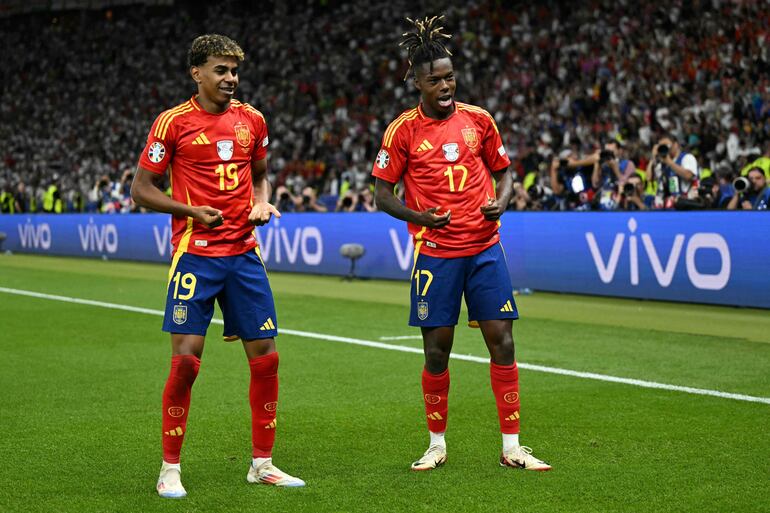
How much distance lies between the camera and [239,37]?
38.2m

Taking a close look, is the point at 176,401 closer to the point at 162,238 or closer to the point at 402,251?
the point at 402,251

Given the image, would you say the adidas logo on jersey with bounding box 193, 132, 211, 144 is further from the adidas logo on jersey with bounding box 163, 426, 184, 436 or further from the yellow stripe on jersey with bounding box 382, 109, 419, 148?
the adidas logo on jersey with bounding box 163, 426, 184, 436

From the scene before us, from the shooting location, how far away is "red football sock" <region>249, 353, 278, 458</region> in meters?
5.30

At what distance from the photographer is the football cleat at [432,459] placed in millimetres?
5531

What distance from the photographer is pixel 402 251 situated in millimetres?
17141

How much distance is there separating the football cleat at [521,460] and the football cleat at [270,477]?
1.05 meters

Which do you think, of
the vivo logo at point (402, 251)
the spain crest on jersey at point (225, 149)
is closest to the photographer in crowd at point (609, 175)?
the vivo logo at point (402, 251)

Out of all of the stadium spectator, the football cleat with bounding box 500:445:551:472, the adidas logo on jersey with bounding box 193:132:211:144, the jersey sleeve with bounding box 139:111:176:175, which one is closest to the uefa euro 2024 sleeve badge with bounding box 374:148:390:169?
the adidas logo on jersey with bounding box 193:132:211:144

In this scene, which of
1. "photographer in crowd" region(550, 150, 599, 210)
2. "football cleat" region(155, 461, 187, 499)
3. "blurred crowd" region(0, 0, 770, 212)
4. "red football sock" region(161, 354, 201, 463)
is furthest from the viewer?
"blurred crowd" region(0, 0, 770, 212)

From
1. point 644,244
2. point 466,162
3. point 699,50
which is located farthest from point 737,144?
point 466,162

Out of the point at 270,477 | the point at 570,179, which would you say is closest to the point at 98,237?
the point at 570,179

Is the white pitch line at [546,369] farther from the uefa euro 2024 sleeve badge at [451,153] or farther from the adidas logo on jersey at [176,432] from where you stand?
the adidas logo on jersey at [176,432]

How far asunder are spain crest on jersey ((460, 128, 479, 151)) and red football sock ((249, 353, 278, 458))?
148cm

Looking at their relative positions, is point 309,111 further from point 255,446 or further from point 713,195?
point 255,446
